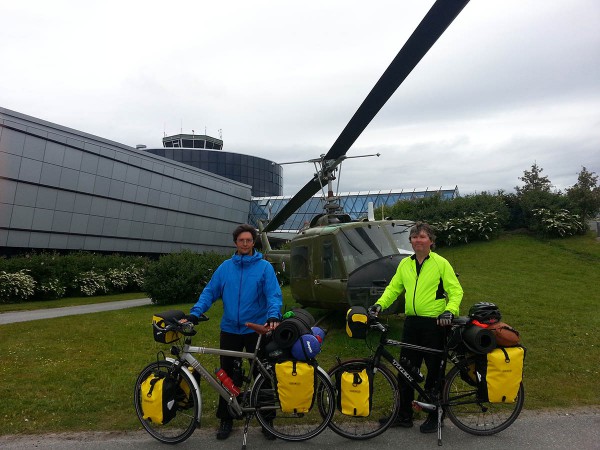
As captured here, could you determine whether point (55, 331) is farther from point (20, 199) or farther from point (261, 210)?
point (261, 210)

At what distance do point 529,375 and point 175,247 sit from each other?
40.1m

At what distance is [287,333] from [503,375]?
1.98m

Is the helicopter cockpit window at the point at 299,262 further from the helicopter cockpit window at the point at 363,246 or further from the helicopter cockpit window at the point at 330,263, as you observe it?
the helicopter cockpit window at the point at 363,246

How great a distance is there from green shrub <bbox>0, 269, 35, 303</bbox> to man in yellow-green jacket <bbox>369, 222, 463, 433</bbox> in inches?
881

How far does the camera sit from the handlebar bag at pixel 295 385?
4.05 metres

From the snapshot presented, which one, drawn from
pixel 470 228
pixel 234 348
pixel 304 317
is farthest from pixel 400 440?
pixel 470 228

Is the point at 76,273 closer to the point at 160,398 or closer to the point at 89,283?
the point at 89,283

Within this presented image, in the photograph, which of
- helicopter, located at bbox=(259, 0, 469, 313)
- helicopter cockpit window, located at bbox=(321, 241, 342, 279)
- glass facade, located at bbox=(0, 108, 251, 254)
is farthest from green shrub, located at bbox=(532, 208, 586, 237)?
glass facade, located at bbox=(0, 108, 251, 254)

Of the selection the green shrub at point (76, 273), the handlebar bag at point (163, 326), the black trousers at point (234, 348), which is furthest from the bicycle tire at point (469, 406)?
the green shrub at point (76, 273)

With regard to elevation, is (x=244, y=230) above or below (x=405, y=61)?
below

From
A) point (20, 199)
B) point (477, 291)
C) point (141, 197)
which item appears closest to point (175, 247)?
point (141, 197)

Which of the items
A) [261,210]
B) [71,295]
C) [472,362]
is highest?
[261,210]

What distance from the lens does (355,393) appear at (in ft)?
13.7

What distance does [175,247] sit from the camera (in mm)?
43250
